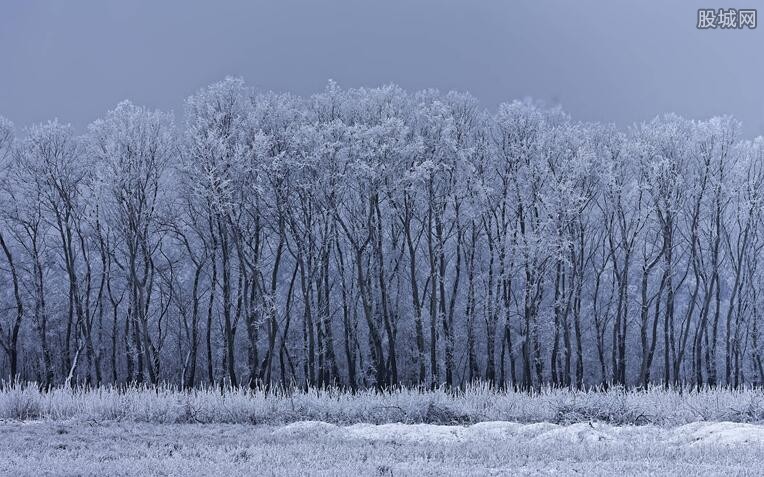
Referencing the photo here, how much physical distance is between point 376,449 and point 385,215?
2433 centimetres

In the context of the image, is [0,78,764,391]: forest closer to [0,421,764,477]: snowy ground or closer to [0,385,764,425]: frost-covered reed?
[0,385,764,425]: frost-covered reed

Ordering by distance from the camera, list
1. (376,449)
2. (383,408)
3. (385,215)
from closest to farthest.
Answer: (376,449)
(383,408)
(385,215)

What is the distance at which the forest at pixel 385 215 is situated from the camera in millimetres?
31141

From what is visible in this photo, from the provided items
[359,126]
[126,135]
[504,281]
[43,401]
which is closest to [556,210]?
[504,281]

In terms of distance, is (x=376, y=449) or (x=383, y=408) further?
(x=383, y=408)

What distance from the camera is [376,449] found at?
34.9 feet

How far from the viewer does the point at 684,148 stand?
34.1 meters

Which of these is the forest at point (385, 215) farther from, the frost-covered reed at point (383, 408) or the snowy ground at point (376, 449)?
the snowy ground at point (376, 449)

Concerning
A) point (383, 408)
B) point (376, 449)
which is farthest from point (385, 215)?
point (376, 449)

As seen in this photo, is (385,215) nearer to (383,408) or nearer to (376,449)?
(383,408)

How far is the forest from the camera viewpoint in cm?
3114

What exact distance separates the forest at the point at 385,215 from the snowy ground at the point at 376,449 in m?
17.1

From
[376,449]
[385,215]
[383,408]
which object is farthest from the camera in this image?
[385,215]

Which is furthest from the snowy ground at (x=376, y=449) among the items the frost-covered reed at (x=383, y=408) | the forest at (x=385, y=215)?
the forest at (x=385, y=215)
